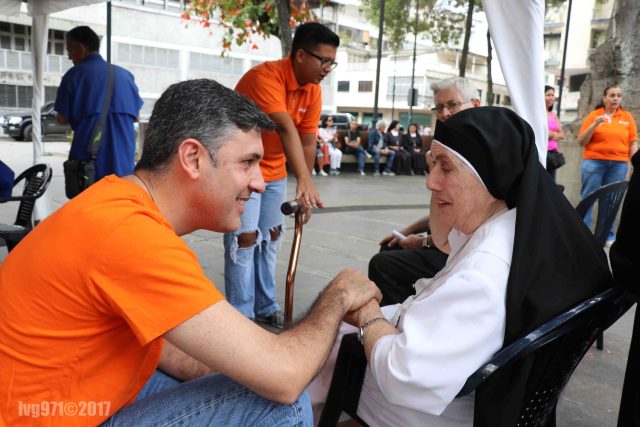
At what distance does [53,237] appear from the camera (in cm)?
139

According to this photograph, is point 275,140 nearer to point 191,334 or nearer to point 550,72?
point 191,334

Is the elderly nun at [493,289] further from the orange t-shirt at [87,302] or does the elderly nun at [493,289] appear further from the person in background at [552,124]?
the person in background at [552,124]

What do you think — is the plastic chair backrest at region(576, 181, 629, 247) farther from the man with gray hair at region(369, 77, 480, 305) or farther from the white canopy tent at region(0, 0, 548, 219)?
the white canopy tent at region(0, 0, 548, 219)

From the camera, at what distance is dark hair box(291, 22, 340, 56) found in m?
3.44

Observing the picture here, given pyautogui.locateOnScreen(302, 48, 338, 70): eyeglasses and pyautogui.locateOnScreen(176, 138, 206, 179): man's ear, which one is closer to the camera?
pyautogui.locateOnScreen(176, 138, 206, 179): man's ear

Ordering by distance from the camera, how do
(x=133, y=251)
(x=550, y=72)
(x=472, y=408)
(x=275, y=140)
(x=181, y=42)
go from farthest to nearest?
(x=550, y=72) → (x=181, y=42) → (x=275, y=140) → (x=472, y=408) → (x=133, y=251)

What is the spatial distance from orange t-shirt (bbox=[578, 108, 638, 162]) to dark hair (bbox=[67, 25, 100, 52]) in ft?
17.4

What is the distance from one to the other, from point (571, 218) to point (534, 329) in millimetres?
337

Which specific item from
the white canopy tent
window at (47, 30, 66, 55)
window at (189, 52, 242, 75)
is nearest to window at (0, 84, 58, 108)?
window at (47, 30, 66, 55)

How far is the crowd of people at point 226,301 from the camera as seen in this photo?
134 centimetres

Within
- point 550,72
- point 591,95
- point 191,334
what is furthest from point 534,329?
point 550,72

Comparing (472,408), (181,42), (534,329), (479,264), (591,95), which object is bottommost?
(472,408)

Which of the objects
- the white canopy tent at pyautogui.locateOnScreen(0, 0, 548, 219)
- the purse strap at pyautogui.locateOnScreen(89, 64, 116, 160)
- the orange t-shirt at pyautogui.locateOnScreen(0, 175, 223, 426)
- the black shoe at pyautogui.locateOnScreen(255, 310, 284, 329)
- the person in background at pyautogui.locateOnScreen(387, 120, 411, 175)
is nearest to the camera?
the orange t-shirt at pyautogui.locateOnScreen(0, 175, 223, 426)

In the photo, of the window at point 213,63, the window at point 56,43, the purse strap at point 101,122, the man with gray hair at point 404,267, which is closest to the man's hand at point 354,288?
the man with gray hair at point 404,267
